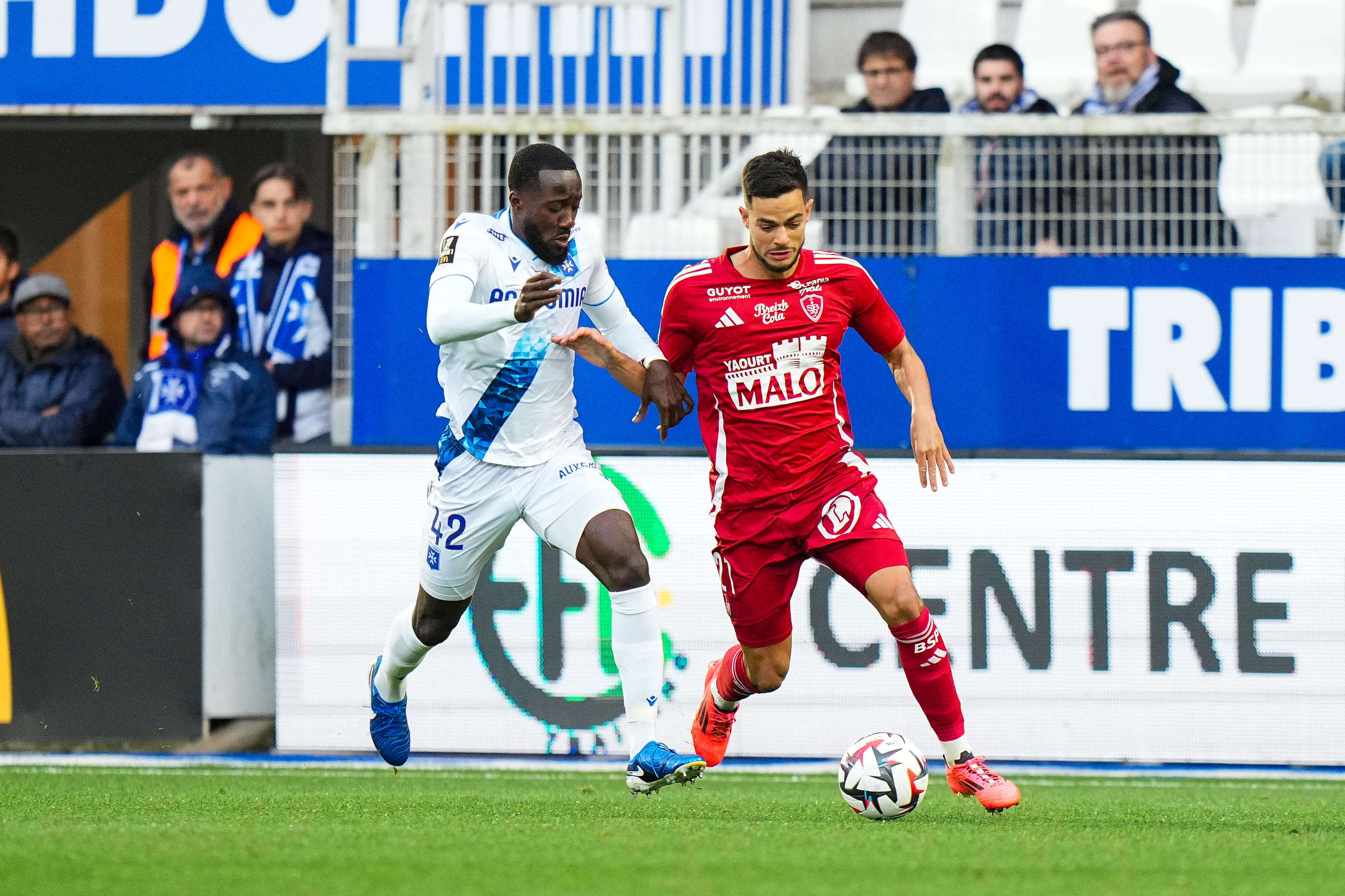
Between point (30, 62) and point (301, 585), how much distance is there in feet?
14.9

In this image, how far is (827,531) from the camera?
18.9ft

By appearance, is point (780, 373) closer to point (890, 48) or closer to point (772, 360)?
point (772, 360)

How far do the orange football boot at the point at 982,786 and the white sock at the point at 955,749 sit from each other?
1cm

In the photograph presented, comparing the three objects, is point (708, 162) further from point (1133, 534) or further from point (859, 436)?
point (1133, 534)

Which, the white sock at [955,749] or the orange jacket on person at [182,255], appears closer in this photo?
the white sock at [955,749]

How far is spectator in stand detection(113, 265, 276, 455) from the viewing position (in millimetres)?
8984

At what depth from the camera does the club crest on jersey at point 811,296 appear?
5863 millimetres

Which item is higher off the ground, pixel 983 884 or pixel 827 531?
pixel 827 531

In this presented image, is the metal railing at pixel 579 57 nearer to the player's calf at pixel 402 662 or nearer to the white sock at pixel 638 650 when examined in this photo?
the player's calf at pixel 402 662

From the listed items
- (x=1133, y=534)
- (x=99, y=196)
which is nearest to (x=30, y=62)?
(x=99, y=196)

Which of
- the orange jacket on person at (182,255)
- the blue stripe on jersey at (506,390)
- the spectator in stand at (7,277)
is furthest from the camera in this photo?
the spectator in stand at (7,277)

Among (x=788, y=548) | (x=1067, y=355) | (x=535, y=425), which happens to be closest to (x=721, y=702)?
(x=788, y=548)

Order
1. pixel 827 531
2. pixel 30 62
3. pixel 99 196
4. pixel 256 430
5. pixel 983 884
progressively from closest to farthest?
pixel 983 884
pixel 827 531
pixel 256 430
pixel 30 62
pixel 99 196

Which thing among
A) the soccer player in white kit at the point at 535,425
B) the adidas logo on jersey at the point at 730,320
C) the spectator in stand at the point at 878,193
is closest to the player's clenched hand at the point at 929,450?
the adidas logo on jersey at the point at 730,320
